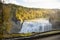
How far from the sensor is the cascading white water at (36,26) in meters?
1.40

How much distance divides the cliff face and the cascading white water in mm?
42

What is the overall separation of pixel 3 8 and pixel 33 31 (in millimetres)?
388

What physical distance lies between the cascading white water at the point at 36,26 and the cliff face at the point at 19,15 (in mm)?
42

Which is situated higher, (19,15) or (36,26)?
(19,15)

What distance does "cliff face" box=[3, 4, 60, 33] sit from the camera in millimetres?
1393

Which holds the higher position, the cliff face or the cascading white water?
the cliff face

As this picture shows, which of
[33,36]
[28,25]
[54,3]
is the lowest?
[33,36]

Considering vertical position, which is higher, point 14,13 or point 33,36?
point 14,13

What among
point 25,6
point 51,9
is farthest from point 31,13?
point 51,9

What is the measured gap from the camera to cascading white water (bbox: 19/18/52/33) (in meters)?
1.40

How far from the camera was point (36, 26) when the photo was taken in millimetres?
1408

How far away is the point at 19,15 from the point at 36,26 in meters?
0.21

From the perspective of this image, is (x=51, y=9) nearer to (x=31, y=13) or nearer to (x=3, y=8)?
(x=31, y=13)

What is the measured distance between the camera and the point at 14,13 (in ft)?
4.64
